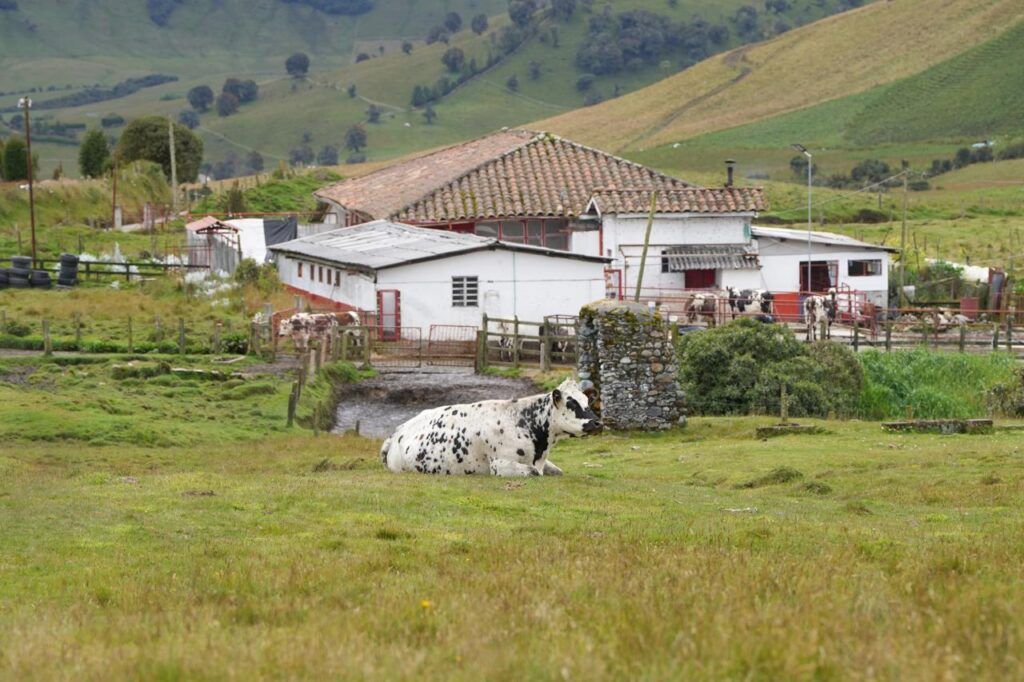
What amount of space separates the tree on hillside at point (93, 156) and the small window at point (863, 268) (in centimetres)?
5839

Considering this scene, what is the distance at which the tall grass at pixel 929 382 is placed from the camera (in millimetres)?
37156

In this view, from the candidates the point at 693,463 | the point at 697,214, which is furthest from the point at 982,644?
the point at 697,214

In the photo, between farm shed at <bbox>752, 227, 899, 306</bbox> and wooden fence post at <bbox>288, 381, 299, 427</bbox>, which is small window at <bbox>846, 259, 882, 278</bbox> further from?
wooden fence post at <bbox>288, 381, 299, 427</bbox>

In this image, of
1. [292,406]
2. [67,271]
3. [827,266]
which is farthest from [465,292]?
[292,406]

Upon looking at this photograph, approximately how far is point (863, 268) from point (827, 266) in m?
1.44

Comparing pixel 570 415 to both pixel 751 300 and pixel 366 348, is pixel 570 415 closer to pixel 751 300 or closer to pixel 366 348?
pixel 366 348

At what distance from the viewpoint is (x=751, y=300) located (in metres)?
53.0

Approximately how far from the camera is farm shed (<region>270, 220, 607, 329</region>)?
49625mm

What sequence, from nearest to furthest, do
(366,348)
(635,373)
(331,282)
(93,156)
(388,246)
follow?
(635,373), (366,348), (388,246), (331,282), (93,156)

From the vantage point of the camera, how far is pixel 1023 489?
740 inches

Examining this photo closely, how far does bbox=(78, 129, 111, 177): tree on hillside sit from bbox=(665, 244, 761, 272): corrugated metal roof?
A: 2109 inches

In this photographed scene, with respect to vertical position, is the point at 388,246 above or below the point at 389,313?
above

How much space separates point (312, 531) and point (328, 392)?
23399 mm

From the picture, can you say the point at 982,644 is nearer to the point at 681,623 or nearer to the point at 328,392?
the point at 681,623
